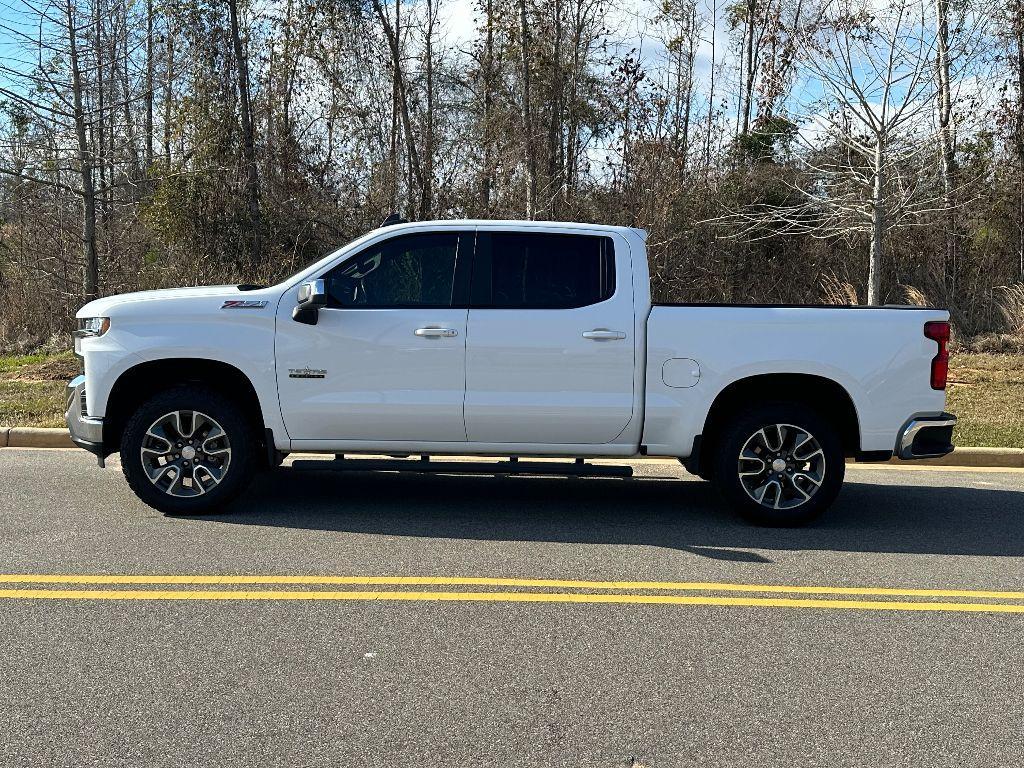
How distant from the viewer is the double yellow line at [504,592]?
530 cm

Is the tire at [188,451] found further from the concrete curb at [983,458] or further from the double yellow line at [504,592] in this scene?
the concrete curb at [983,458]

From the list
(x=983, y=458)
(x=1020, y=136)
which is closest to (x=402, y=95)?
(x=1020, y=136)

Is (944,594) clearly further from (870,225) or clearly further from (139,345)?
(870,225)

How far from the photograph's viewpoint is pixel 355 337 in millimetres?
6895

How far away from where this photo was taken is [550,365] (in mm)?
6867

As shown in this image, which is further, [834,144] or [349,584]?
[834,144]

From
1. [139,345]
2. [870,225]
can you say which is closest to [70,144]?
[139,345]

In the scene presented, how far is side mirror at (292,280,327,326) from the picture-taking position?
670 cm

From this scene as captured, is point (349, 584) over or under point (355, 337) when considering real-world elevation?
under

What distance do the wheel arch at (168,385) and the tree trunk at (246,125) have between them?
13865 millimetres

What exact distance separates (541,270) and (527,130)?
14380 millimetres

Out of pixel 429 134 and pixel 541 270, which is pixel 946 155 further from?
pixel 541 270

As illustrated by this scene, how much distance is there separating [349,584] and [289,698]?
1554 mm

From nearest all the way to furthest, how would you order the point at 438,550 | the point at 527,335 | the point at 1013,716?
the point at 1013,716
the point at 438,550
the point at 527,335
